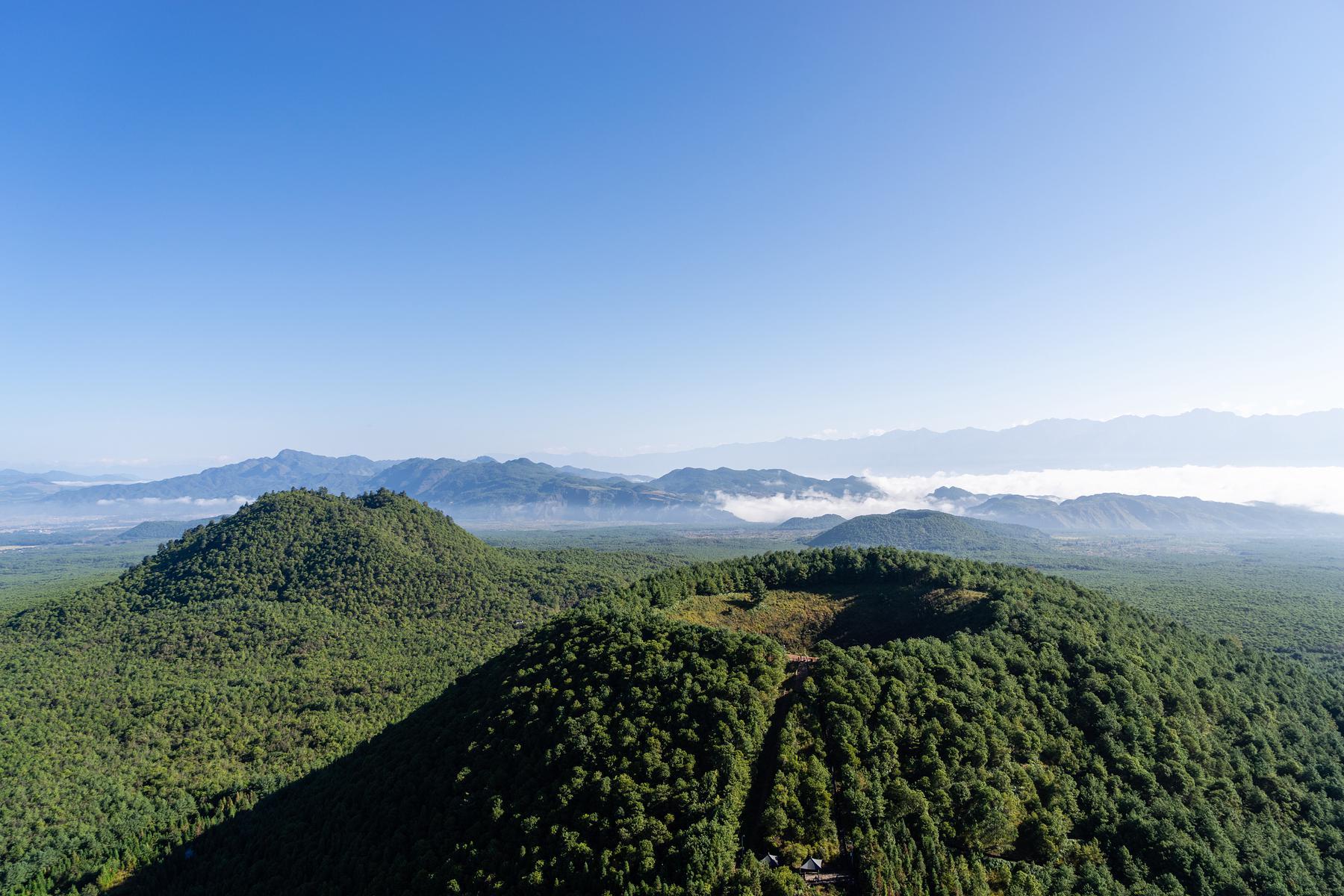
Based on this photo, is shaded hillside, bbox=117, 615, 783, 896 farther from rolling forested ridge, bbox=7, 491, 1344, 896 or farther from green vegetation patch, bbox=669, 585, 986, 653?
green vegetation patch, bbox=669, 585, 986, 653

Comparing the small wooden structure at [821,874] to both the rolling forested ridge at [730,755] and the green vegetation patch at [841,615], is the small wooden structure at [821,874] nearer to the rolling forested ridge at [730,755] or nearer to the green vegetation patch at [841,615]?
the rolling forested ridge at [730,755]

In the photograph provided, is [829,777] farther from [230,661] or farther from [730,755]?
[230,661]

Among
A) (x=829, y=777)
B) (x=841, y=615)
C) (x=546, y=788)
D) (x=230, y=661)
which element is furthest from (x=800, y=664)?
(x=230, y=661)

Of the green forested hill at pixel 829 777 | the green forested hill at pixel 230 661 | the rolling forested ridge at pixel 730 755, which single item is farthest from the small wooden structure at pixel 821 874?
the green forested hill at pixel 230 661

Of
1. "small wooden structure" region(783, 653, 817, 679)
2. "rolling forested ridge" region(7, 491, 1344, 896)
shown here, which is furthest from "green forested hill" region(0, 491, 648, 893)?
"small wooden structure" region(783, 653, 817, 679)

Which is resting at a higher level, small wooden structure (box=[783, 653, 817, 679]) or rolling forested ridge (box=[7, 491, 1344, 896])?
small wooden structure (box=[783, 653, 817, 679])

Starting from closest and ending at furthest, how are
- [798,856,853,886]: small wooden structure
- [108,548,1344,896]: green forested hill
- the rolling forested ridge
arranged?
[798,856,853,886]: small wooden structure
[108,548,1344,896]: green forested hill
the rolling forested ridge
